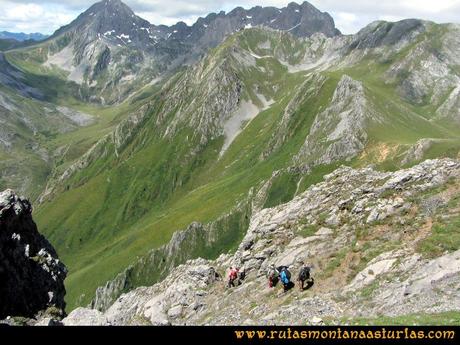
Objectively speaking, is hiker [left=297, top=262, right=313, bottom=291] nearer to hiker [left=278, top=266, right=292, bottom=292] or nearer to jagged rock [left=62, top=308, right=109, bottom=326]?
hiker [left=278, top=266, right=292, bottom=292]

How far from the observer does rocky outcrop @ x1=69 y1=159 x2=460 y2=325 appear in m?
37.4

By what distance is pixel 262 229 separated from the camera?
63.5 metres

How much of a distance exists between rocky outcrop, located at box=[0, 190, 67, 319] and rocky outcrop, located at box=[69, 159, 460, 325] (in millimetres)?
14325

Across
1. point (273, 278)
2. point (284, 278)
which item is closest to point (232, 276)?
point (273, 278)

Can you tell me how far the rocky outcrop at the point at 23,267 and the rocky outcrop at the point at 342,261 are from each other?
14325 millimetres

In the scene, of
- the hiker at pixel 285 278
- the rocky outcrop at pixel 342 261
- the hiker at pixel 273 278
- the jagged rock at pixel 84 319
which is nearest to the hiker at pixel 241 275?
the rocky outcrop at pixel 342 261

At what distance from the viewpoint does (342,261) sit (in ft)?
149

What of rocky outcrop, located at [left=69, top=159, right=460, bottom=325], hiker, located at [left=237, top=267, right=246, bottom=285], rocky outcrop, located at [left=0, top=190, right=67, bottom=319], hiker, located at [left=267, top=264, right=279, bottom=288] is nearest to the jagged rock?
rocky outcrop, located at [left=69, top=159, right=460, bottom=325]

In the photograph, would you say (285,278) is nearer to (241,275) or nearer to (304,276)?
(304,276)

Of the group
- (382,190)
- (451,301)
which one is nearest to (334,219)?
(382,190)

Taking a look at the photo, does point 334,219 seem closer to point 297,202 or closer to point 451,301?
point 297,202

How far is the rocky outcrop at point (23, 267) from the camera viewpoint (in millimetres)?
60531

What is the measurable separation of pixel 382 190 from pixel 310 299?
1808 cm

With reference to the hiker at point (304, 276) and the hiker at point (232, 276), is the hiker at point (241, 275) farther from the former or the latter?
the hiker at point (304, 276)
